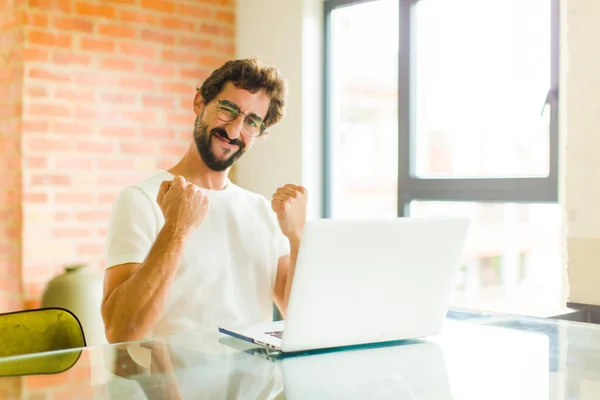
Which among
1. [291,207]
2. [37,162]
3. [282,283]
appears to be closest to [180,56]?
[37,162]

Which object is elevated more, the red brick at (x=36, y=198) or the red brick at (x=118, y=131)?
the red brick at (x=118, y=131)

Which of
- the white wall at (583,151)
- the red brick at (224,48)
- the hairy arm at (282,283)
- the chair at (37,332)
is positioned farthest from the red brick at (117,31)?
the chair at (37,332)

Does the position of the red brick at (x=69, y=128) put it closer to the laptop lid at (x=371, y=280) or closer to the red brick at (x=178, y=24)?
the red brick at (x=178, y=24)

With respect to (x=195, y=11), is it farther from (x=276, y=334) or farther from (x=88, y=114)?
(x=276, y=334)

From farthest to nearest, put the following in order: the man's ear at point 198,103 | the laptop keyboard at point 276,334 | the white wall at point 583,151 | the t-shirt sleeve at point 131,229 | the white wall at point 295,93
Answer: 1. the white wall at point 295,93
2. the white wall at point 583,151
3. the man's ear at point 198,103
4. the t-shirt sleeve at point 131,229
5. the laptop keyboard at point 276,334

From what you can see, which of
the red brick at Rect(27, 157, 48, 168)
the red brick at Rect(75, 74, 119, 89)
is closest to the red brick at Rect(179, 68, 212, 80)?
the red brick at Rect(75, 74, 119, 89)

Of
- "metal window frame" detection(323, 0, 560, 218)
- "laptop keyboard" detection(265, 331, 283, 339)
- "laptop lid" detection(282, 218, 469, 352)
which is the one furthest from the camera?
"metal window frame" detection(323, 0, 560, 218)

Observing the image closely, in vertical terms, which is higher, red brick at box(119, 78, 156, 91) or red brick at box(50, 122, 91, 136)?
→ red brick at box(119, 78, 156, 91)

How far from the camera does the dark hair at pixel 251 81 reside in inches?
87.4

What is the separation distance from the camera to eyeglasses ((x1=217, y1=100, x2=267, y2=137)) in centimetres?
218

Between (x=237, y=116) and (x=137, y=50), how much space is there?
1.45 metres

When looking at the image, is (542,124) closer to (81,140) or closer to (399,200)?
(399,200)

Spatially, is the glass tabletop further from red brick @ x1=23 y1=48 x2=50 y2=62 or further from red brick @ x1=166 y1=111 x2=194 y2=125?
red brick @ x1=166 y1=111 x2=194 y2=125

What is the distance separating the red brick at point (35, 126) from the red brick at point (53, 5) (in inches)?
19.3
